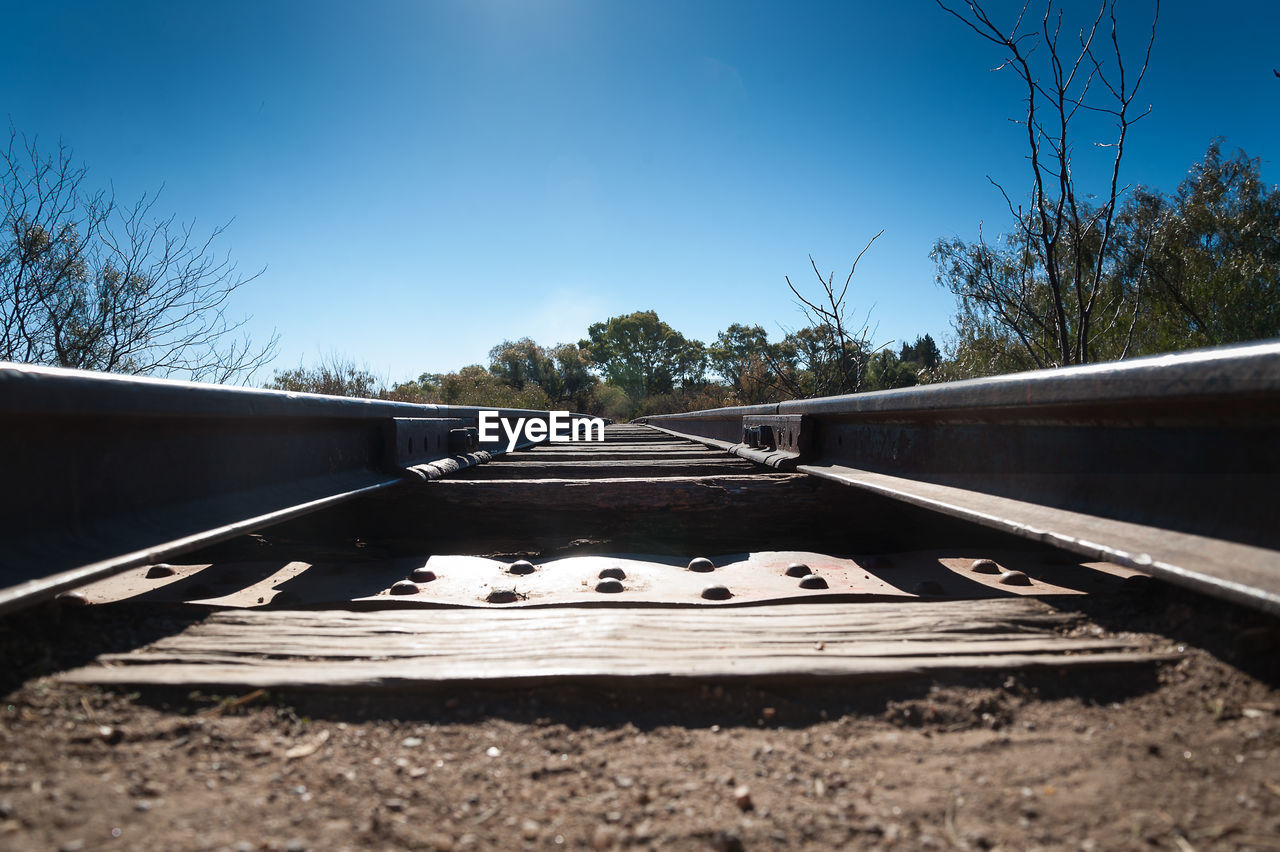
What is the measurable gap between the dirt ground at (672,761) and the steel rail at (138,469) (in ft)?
0.65

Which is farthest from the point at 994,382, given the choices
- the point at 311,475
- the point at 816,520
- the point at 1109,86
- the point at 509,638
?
the point at 1109,86

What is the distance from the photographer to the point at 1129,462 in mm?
1439

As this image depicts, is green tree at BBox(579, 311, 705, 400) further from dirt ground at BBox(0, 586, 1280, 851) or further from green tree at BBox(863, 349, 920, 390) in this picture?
dirt ground at BBox(0, 586, 1280, 851)

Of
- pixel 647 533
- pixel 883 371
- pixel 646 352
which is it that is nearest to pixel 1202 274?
pixel 883 371

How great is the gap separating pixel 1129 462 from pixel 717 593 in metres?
1.11

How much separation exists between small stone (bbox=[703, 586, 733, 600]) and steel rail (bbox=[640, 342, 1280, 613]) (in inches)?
25.5

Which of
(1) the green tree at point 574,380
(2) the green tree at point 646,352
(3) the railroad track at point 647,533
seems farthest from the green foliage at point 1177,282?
(2) the green tree at point 646,352

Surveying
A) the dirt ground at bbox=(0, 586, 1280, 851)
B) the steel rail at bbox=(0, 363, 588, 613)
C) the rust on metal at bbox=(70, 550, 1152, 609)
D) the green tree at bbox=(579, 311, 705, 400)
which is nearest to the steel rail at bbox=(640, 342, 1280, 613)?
the dirt ground at bbox=(0, 586, 1280, 851)

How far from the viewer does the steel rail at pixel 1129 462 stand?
1.08 meters

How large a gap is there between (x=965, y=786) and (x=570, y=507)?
6.33 ft

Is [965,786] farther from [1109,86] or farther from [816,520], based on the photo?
[1109,86]

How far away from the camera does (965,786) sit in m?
0.95

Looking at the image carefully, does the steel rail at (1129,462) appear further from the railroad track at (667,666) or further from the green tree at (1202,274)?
the green tree at (1202,274)

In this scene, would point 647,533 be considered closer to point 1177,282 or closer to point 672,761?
point 672,761
